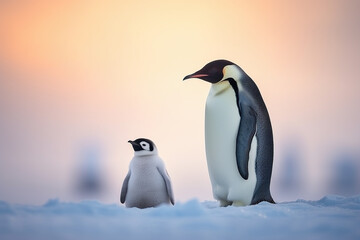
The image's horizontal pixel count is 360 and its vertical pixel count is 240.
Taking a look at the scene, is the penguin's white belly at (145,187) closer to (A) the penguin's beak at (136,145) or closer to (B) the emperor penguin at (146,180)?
(B) the emperor penguin at (146,180)

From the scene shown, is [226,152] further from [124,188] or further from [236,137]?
[124,188]

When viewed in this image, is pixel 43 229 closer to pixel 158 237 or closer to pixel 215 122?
pixel 158 237

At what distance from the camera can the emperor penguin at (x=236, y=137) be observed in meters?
4.33

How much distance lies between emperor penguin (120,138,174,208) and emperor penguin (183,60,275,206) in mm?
378

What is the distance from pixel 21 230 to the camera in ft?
10.5

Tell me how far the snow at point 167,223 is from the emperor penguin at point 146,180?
0.66m

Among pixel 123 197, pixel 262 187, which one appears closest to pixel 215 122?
pixel 262 187

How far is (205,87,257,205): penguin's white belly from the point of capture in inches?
171

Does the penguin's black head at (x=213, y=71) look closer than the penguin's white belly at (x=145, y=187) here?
No

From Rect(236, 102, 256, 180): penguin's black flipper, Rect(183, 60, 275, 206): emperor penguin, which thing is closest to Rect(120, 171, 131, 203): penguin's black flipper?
Rect(183, 60, 275, 206): emperor penguin

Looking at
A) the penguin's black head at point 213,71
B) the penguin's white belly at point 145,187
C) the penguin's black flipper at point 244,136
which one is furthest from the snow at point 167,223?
the penguin's black head at point 213,71

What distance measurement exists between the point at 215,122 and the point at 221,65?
1.44ft

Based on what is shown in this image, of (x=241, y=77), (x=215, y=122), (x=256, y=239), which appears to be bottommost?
(x=256, y=239)

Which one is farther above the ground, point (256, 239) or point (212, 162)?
point (212, 162)
